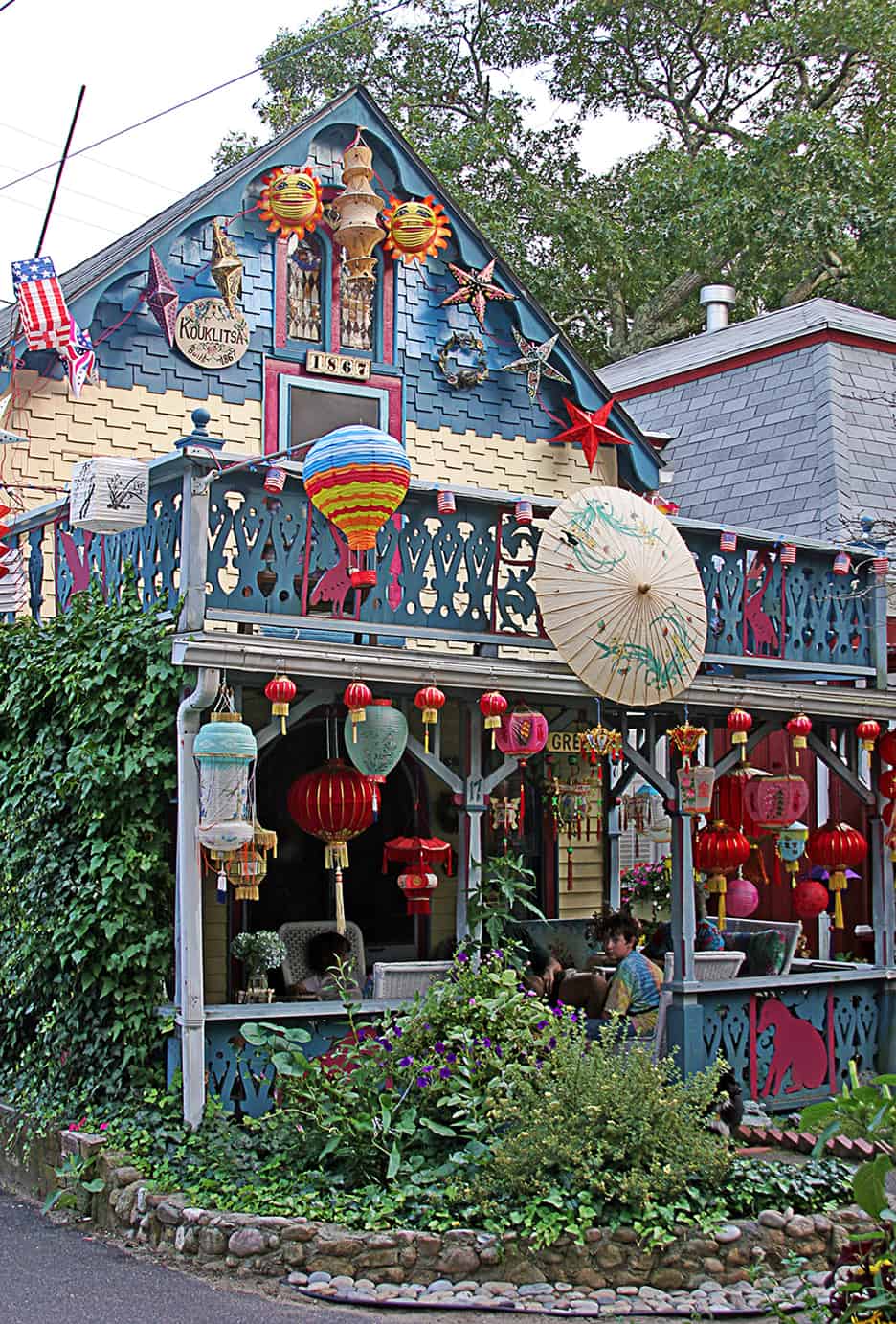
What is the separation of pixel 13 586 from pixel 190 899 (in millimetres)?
3651

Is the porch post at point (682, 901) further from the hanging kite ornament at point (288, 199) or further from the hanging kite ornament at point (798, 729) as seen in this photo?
the hanging kite ornament at point (288, 199)

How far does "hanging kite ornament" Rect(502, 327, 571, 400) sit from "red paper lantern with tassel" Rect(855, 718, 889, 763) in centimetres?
450

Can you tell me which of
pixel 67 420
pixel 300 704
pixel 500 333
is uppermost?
pixel 500 333

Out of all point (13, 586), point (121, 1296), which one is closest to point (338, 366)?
point (13, 586)

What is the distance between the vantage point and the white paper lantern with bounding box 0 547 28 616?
12.2 metres

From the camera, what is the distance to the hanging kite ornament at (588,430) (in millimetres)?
15125

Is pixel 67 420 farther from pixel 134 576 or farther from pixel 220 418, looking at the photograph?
pixel 134 576

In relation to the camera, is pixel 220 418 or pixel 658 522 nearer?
pixel 658 522

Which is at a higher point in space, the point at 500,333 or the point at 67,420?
the point at 500,333

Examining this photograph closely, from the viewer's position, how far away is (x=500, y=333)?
49.1 feet

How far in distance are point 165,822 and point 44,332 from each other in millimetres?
3955

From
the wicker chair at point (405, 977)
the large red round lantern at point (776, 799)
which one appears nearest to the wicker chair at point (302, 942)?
the wicker chair at point (405, 977)

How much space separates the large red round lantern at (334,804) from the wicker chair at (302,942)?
2183mm

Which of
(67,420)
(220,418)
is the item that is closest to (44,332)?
(67,420)
